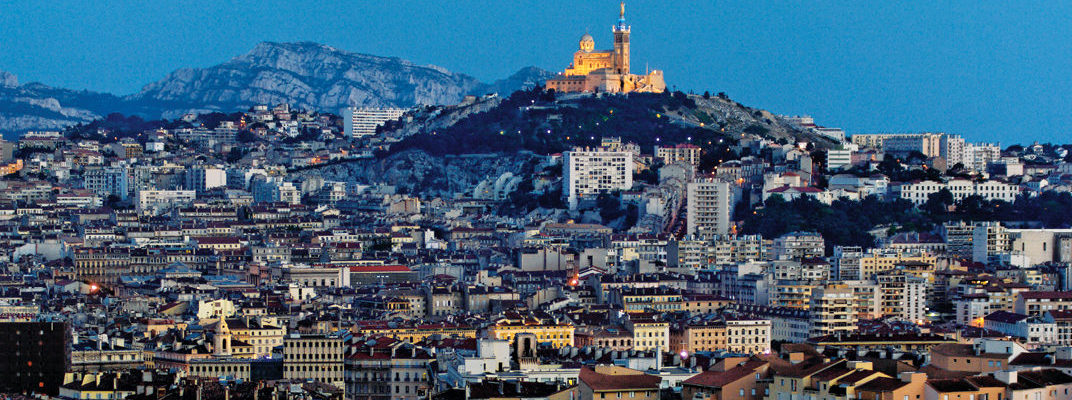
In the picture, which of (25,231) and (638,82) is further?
(638,82)

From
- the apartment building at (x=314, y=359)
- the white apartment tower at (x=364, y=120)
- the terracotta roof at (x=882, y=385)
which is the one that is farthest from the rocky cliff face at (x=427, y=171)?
the terracotta roof at (x=882, y=385)

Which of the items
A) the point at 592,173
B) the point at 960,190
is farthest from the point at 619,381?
the point at 592,173

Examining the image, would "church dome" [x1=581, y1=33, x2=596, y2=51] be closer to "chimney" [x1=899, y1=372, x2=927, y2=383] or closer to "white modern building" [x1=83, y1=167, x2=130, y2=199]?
"white modern building" [x1=83, y1=167, x2=130, y2=199]

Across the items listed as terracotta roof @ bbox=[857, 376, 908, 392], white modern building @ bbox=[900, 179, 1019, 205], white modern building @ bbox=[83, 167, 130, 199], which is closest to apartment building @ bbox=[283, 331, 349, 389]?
terracotta roof @ bbox=[857, 376, 908, 392]

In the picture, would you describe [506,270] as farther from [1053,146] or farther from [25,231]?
[1053,146]

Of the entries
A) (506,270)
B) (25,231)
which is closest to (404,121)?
(25,231)

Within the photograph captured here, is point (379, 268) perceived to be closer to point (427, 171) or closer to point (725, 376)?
point (427, 171)
